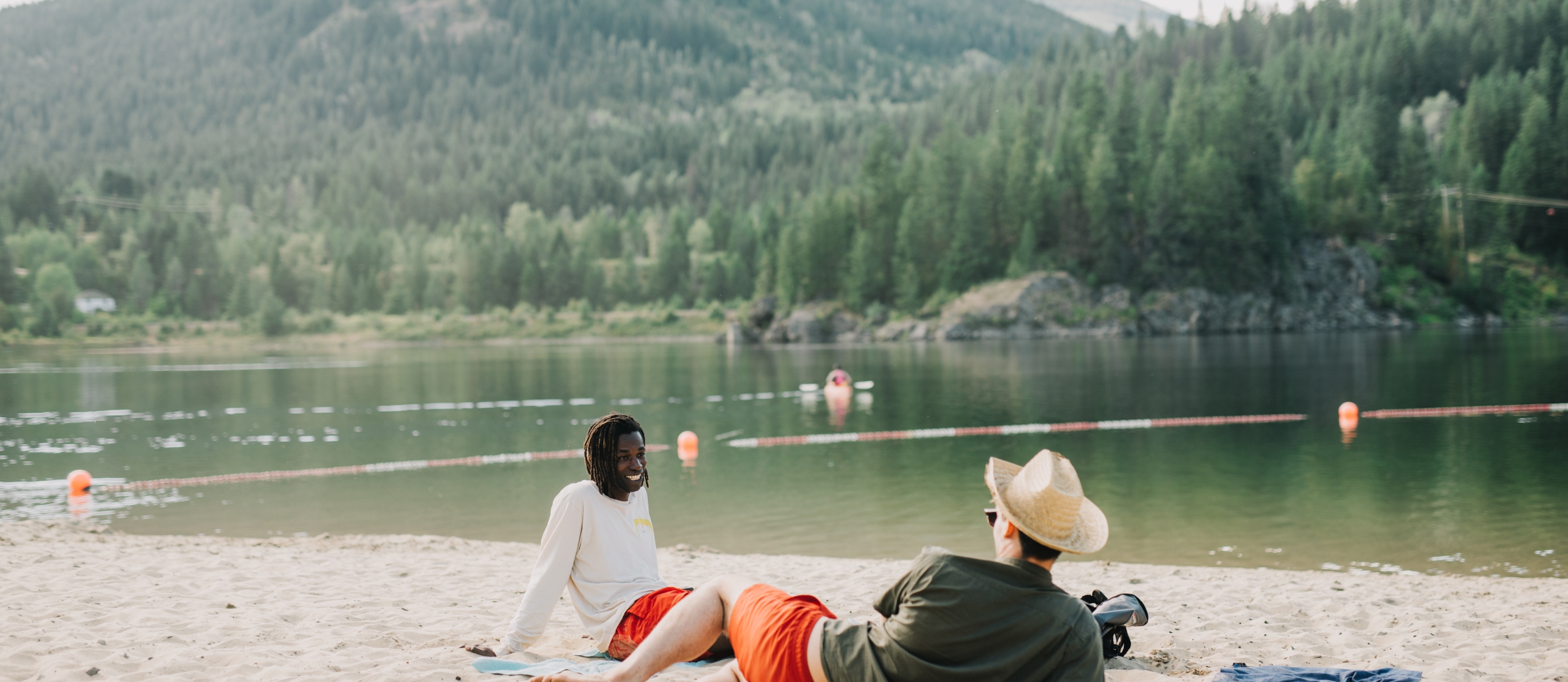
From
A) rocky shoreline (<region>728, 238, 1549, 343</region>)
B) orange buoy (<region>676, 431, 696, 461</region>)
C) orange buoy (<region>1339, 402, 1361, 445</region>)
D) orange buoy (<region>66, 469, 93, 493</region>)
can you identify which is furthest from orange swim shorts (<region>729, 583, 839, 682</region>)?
rocky shoreline (<region>728, 238, 1549, 343</region>)

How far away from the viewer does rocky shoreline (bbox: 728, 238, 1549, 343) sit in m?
96.6

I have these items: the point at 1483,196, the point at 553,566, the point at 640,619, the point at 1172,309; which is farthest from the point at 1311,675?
the point at 1483,196

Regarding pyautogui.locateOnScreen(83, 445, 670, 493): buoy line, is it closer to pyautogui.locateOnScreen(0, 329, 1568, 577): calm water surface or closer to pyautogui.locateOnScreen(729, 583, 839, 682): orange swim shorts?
pyautogui.locateOnScreen(0, 329, 1568, 577): calm water surface

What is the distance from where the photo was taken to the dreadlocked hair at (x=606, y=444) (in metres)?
6.06

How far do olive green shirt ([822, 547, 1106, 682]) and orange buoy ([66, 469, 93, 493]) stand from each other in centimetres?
2094

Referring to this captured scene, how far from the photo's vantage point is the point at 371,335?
142m

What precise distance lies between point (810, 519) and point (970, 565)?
482 inches

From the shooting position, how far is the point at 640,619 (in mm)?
6094

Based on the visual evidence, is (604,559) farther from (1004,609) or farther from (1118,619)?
(1118,619)

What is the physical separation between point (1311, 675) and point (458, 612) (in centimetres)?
663


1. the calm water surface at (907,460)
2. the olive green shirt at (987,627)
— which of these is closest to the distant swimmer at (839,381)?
the calm water surface at (907,460)

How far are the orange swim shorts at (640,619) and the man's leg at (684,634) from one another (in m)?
0.91

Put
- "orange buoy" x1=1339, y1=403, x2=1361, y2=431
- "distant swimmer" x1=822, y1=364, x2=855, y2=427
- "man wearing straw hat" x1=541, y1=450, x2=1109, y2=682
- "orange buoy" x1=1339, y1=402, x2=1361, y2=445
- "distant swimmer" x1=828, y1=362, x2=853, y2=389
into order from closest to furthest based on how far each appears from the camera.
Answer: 1. "man wearing straw hat" x1=541, y1=450, x2=1109, y2=682
2. "orange buoy" x1=1339, y1=402, x2=1361, y2=445
3. "orange buoy" x1=1339, y1=403, x2=1361, y2=431
4. "distant swimmer" x1=822, y1=364, x2=855, y2=427
5. "distant swimmer" x1=828, y1=362, x2=853, y2=389

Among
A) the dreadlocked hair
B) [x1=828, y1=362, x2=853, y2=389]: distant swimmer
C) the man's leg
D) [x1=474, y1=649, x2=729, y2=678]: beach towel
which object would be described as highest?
the dreadlocked hair
